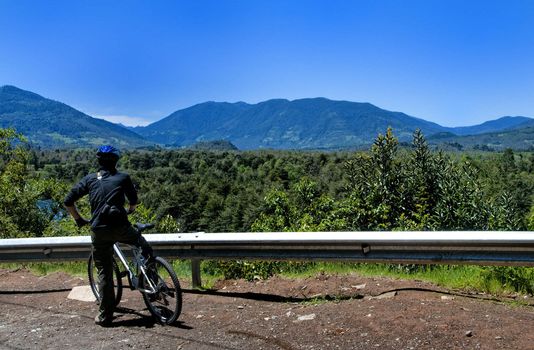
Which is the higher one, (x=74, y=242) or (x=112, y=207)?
(x=112, y=207)

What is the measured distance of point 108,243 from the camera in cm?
548

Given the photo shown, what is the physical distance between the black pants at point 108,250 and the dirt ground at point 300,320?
28 cm

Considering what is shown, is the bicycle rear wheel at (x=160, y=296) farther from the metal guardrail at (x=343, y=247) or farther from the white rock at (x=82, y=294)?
the white rock at (x=82, y=294)

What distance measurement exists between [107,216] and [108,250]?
18.6 inches

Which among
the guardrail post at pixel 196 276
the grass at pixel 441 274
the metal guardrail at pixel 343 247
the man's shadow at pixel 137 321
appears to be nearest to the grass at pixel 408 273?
the grass at pixel 441 274

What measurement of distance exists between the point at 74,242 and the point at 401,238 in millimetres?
4526

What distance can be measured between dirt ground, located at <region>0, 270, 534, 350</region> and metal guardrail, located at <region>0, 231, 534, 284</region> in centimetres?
45

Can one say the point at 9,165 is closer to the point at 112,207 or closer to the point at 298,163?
the point at 112,207

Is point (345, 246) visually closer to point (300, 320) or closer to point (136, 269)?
point (300, 320)

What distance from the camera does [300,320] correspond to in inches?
203

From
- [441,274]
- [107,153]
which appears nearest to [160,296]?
[107,153]

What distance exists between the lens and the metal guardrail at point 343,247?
5.13 m

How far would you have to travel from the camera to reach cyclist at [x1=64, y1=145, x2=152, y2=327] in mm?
5293


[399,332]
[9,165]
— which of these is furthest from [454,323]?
[9,165]
